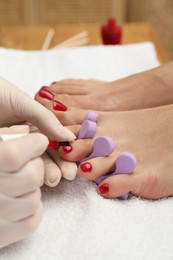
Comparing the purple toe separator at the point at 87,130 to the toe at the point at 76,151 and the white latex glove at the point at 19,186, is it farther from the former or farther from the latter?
the white latex glove at the point at 19,186

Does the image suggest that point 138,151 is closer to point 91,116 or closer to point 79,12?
point 91,116

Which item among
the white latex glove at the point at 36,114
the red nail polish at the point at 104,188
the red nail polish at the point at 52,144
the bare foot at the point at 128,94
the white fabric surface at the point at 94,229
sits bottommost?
the white fabric surface at the point at 94,229

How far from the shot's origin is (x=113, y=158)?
2.49ft

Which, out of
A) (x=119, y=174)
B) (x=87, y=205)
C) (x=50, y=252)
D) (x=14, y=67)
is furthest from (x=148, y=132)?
(x=14, y=67)

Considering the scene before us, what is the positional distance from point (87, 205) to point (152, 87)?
445 mm

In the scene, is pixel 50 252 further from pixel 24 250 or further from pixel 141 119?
pixel 141 119

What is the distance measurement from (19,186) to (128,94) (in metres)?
0.55

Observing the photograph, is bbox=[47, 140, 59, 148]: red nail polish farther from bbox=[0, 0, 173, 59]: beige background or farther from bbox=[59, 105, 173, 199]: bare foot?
bbox=[0, 0, 173, 59]: beige background

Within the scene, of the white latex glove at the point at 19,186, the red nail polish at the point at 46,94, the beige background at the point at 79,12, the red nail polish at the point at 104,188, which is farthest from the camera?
the beige background at the point at 79,12

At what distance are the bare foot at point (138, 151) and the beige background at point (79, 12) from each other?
5.08ft

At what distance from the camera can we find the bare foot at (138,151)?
717mm

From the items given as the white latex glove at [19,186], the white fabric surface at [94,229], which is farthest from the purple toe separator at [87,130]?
the white latex glove at [19,186]

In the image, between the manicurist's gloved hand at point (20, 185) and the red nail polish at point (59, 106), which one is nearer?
the manicurist's gloved hand at point (20, 185)

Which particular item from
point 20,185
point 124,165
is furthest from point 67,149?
point 20,185
